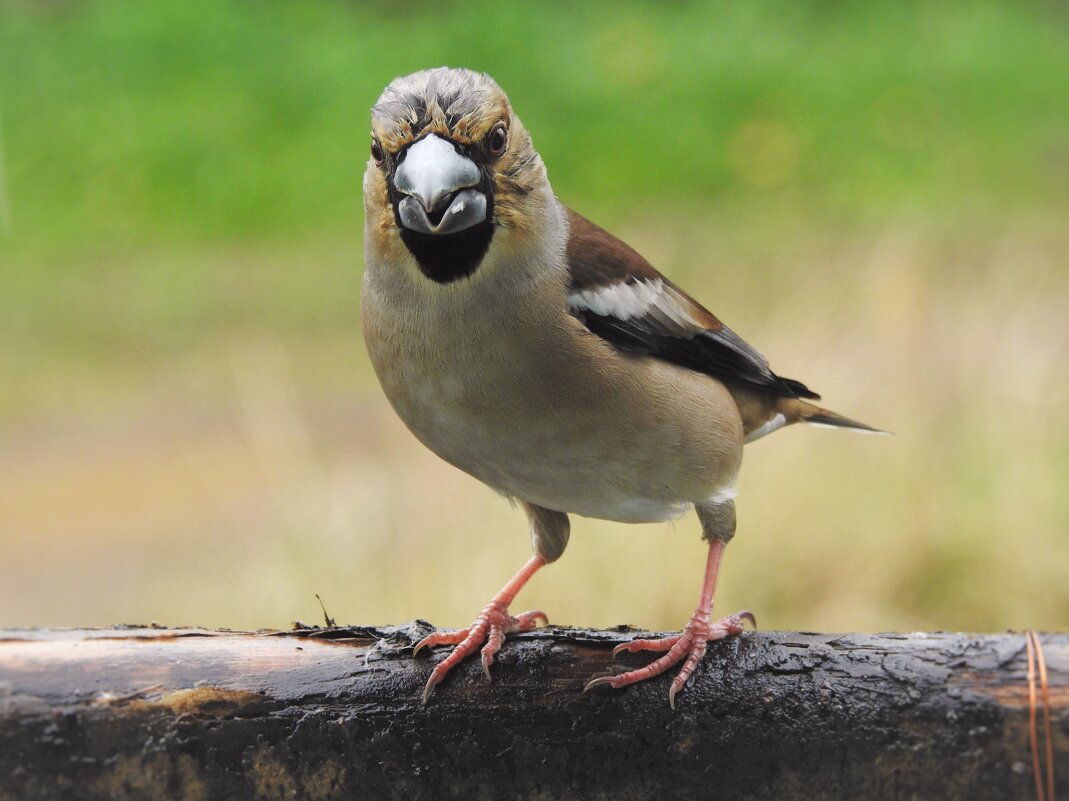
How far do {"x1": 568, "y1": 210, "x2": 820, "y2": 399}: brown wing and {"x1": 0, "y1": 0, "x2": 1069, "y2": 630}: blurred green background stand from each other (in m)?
2.06

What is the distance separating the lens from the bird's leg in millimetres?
2725

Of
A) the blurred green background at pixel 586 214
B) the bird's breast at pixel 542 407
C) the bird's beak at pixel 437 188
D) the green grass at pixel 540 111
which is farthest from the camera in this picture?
the green grass at pixel 540 111

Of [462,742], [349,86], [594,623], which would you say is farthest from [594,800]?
[349,86]

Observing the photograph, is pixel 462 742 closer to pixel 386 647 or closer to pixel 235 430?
pixel 386 647

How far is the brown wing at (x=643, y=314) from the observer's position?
9.48 ft

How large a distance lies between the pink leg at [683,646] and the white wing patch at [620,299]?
67cm

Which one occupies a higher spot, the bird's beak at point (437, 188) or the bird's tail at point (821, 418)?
the bird's tail at point (821, 418)

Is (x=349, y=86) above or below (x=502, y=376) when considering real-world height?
above

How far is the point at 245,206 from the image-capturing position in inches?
320

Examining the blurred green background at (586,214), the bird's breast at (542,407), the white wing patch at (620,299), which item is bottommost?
the bird's breast at (542,407)

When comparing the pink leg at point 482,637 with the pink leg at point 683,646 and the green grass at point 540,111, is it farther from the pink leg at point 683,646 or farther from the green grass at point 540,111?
the green grass at point 540,111

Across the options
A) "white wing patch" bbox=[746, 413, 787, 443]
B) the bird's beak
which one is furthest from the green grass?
the bird's beak

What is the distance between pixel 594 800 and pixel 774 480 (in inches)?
120

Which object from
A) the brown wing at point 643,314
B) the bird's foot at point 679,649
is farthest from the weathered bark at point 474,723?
the brown wing at point 643,314
